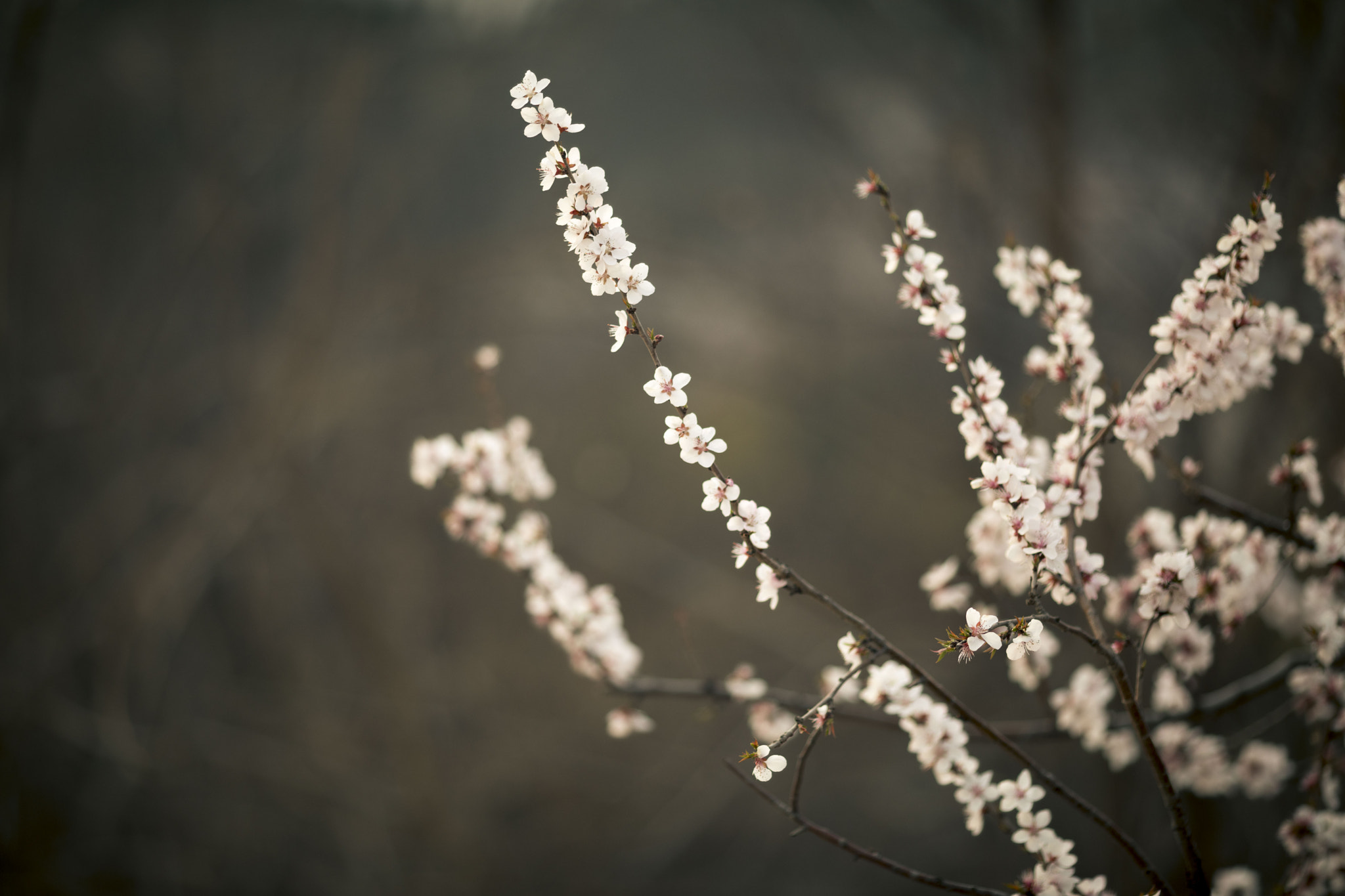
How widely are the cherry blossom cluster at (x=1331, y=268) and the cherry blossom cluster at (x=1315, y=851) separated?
55cm

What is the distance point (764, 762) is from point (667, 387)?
36 cm

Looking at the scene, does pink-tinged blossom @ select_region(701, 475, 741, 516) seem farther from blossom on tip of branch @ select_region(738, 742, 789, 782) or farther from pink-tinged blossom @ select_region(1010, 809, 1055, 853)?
pink-tinged blossom @ select_region(1010, 809, 1055, 853)

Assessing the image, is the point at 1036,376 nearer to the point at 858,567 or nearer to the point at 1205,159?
the point at 1205,159

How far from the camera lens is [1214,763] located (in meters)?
1.12

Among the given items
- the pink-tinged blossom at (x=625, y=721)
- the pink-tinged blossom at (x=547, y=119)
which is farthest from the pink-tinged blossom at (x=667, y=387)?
the pink-tinged blossom at (x=625, y=721)

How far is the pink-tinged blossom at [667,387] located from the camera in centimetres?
67

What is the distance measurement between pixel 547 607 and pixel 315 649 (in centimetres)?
293

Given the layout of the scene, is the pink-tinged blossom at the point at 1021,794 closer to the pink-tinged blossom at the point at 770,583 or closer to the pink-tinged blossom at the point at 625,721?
the pink-tinged blossom at the point at 770,583

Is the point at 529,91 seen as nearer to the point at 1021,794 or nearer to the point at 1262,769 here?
the point at 1021,794

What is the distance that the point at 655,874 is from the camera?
3391mm

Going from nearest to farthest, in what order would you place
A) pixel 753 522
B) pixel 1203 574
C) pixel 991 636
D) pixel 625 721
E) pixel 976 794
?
pixel 991 636 < pixel 753 522 < pixel 976 794 < pixel 1203 574 < pixel 625 721

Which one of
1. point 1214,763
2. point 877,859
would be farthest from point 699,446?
point 1214,763

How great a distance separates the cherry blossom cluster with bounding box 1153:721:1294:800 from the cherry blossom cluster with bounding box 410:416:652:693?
2.70 ft

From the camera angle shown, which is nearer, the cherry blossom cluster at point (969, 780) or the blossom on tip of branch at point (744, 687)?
the cherry blossom cluster at point (969, 780)
